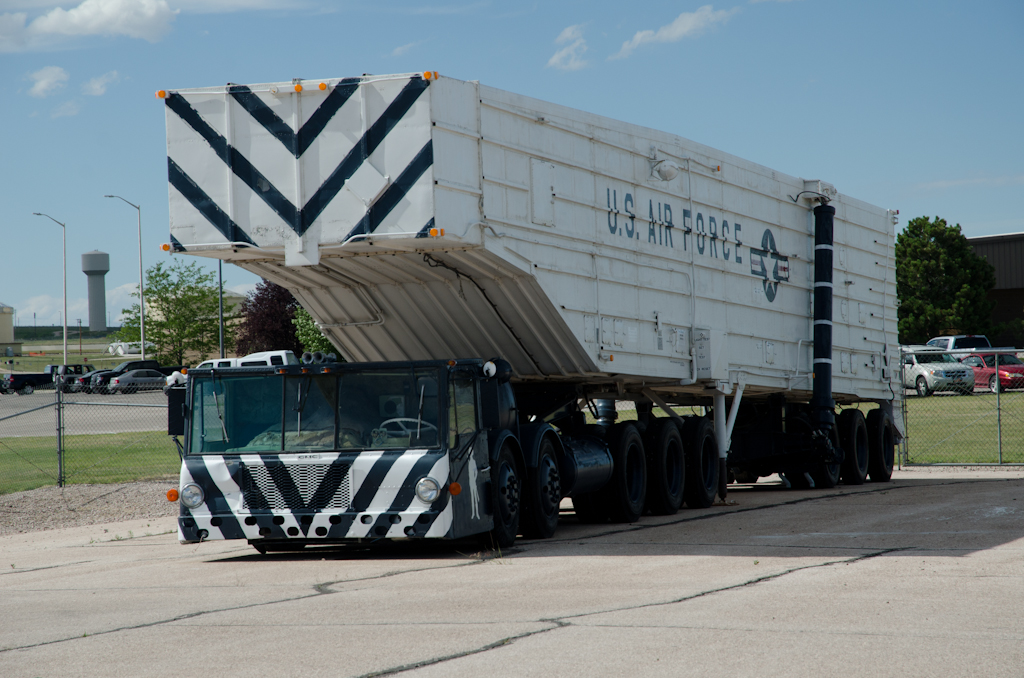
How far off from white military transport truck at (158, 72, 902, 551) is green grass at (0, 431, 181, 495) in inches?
338

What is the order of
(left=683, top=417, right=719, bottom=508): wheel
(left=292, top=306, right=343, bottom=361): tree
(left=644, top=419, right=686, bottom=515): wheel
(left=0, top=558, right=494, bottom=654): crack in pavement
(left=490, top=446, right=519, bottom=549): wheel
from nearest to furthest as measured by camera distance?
1. (left=0, top=558, right=494, bottom=654): crack in pavement
2. (left=490, top=446, right=519, bottom=549): wheel
3. (left=644, top=419, right=686, bottom=515): wheel
4. (left=683, top=417, right=719, bottom=508): wheel
5. (left=292, top=306, right=343, bottom=361): tree

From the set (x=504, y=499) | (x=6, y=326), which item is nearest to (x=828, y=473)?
(x=504, y=499)

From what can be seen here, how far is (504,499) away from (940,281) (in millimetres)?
39365

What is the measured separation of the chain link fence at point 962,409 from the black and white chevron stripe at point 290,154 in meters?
13.6

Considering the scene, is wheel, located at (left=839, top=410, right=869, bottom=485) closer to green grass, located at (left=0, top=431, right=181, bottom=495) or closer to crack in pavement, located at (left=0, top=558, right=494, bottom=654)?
crack in pavement, located at (left=0, top=558, right=494, bottom=654)

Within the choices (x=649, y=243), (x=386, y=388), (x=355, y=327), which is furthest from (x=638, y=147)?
(x=386, y=388)

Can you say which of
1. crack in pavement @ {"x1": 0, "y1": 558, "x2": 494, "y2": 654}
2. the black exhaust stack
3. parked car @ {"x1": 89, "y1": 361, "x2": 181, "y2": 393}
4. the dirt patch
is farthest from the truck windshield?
parked car @ {"x1": 89, "y1": 361, "x2": 181, "y2": 393}

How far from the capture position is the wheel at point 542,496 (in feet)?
37.2

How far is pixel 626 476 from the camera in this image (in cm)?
1341

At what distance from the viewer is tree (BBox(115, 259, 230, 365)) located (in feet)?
188

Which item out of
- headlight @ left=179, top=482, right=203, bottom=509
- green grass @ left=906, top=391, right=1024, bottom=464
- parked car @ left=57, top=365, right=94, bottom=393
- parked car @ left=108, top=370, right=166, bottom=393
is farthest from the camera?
parked car @ left=57, top=365, right=94, bottom=393

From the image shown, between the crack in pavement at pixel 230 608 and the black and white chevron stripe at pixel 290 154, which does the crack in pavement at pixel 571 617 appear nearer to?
the crack in pavement at pixel 230 608

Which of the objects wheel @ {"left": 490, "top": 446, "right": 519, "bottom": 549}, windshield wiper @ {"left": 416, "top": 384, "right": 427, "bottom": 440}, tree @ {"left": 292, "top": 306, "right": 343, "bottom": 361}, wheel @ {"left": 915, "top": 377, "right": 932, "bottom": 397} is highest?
tree @ {"left": 292, "top": 306, "right": 343, "bottom": 361}

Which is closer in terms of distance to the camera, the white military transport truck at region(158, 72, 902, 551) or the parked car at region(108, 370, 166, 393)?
the white military transport truck at region(158, 72, 902, 551)
